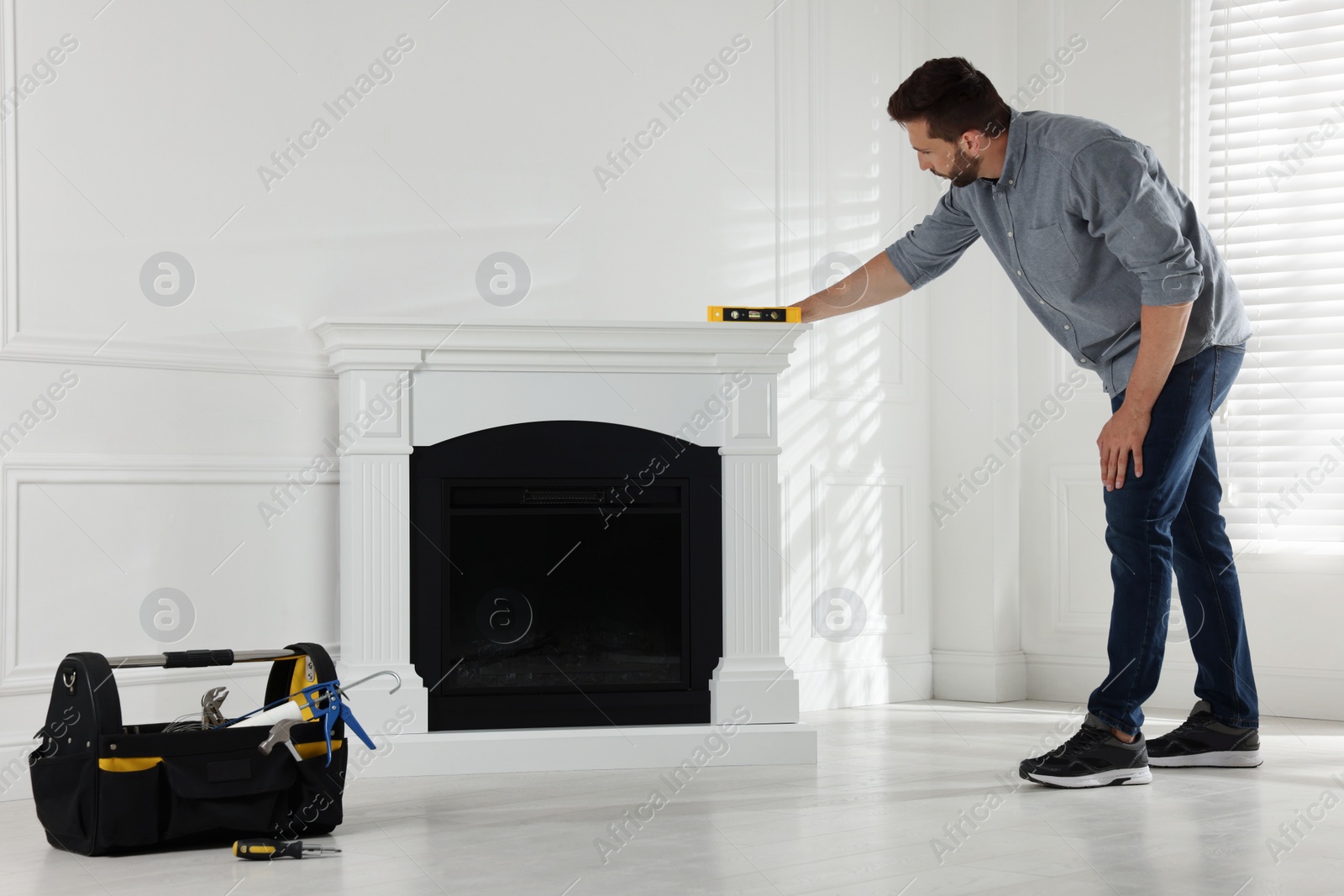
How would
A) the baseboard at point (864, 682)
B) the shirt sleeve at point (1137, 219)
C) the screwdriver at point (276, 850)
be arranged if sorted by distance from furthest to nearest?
the baseboard at point (864, 682), the shirt sleeve at point (1137, 219), the screwdriver at point (276, 850)

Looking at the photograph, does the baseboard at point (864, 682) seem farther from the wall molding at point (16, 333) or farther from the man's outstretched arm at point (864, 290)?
the wall molding at point (16, 333)

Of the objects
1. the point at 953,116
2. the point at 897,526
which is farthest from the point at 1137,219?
the point at 897,526

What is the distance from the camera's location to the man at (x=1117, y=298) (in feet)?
8.15

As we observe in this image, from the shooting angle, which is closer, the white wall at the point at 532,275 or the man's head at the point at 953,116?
the man's head at the point at 953,116

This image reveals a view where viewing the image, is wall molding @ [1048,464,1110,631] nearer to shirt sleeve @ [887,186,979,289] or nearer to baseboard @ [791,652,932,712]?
baseboard @ [791,652,932,712]

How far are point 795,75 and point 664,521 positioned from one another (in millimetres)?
1644

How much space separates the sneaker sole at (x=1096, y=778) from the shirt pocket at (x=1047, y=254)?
3.32ft

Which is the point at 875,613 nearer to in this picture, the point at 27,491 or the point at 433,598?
the point at 433,598

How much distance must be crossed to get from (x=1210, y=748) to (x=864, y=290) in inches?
50.9

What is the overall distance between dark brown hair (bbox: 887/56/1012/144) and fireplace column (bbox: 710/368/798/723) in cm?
→ 81

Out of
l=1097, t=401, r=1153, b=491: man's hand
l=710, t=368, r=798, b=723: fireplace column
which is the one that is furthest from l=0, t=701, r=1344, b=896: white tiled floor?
l=1097, t=401, r=1153, b=491: man's hand

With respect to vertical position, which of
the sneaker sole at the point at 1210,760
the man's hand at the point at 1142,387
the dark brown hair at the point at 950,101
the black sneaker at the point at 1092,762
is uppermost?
the dark brown hair at the point at 950,101

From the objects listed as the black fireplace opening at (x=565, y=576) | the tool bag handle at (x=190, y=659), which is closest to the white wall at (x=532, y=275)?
the black fireplace opening at (x=565, y=576)

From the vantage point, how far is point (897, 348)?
428cm
